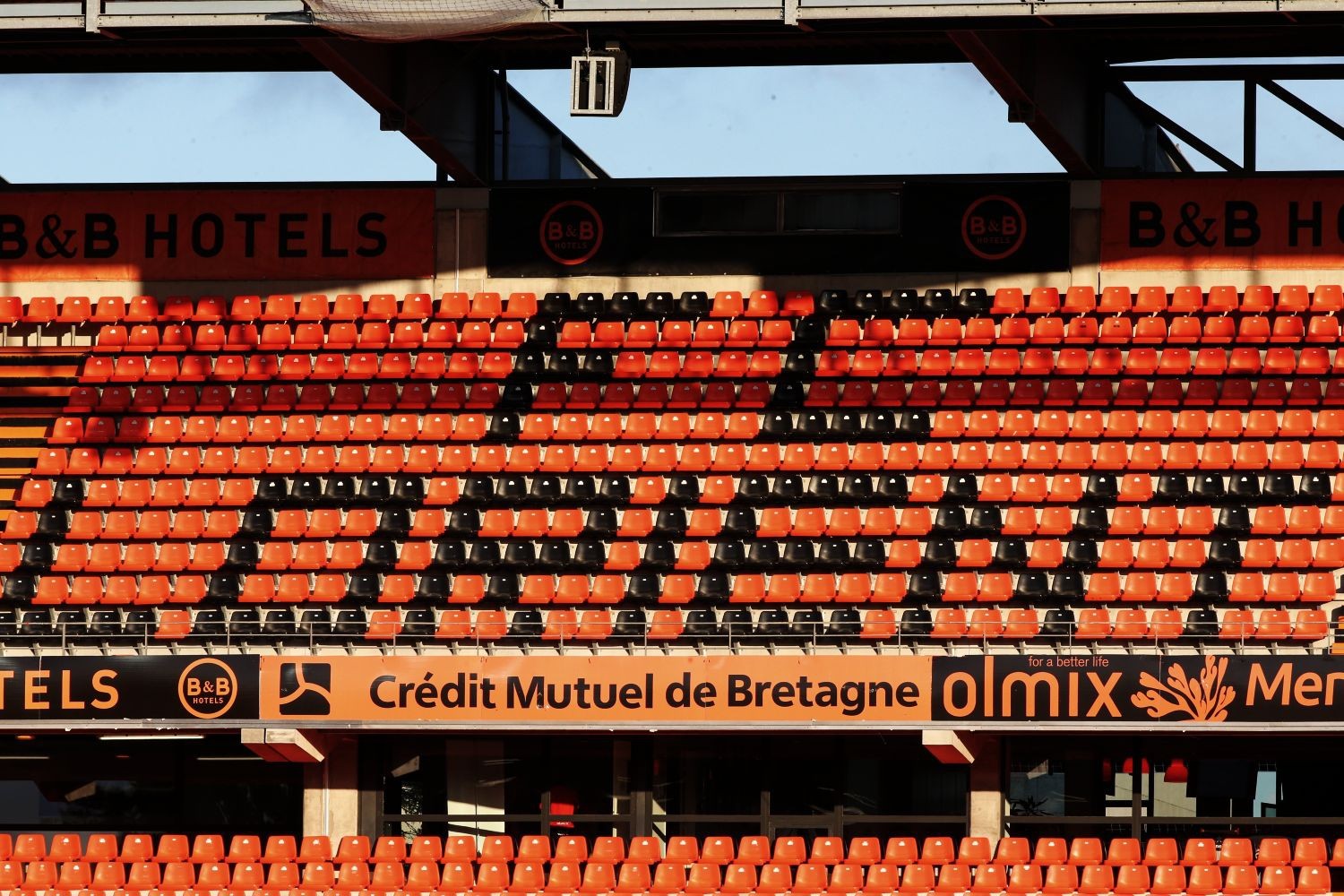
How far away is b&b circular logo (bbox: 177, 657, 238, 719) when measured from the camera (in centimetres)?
2053

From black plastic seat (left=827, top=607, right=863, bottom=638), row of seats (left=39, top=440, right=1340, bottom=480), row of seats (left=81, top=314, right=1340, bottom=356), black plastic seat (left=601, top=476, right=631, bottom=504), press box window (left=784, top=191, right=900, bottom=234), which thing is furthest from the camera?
press box window (left=784, top=191, right=900, bottom=234)

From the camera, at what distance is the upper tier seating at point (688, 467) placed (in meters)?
22.2

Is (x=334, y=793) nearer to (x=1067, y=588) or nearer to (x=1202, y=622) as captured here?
(x=1067, y=588)

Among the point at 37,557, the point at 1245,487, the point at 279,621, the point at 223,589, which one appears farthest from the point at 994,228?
the point at 37,557

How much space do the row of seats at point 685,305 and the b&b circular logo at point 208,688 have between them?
275 inches

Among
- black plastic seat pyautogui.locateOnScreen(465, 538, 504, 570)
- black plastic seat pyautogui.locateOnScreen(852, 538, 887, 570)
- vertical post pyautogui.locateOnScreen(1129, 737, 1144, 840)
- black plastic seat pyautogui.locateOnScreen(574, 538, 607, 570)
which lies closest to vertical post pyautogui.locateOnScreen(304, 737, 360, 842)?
black plastic seat pyautogui.locateOnScreen(465, 538, 504, 570)

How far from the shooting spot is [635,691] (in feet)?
67.0

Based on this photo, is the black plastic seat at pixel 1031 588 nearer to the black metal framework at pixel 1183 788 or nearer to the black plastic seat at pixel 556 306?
the black metal framework at pixel 1183 788

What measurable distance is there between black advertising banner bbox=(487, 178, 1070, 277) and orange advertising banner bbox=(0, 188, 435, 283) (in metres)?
1.18

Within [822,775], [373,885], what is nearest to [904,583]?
[822,775]

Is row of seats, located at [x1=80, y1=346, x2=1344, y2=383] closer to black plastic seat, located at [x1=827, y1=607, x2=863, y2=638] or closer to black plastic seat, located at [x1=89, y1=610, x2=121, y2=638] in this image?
black plastic seat, located at [x1=827, y1=607, x2=863, y2=638]

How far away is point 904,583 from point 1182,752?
316 cm

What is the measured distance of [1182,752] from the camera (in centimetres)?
2173

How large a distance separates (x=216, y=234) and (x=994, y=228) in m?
9.48
